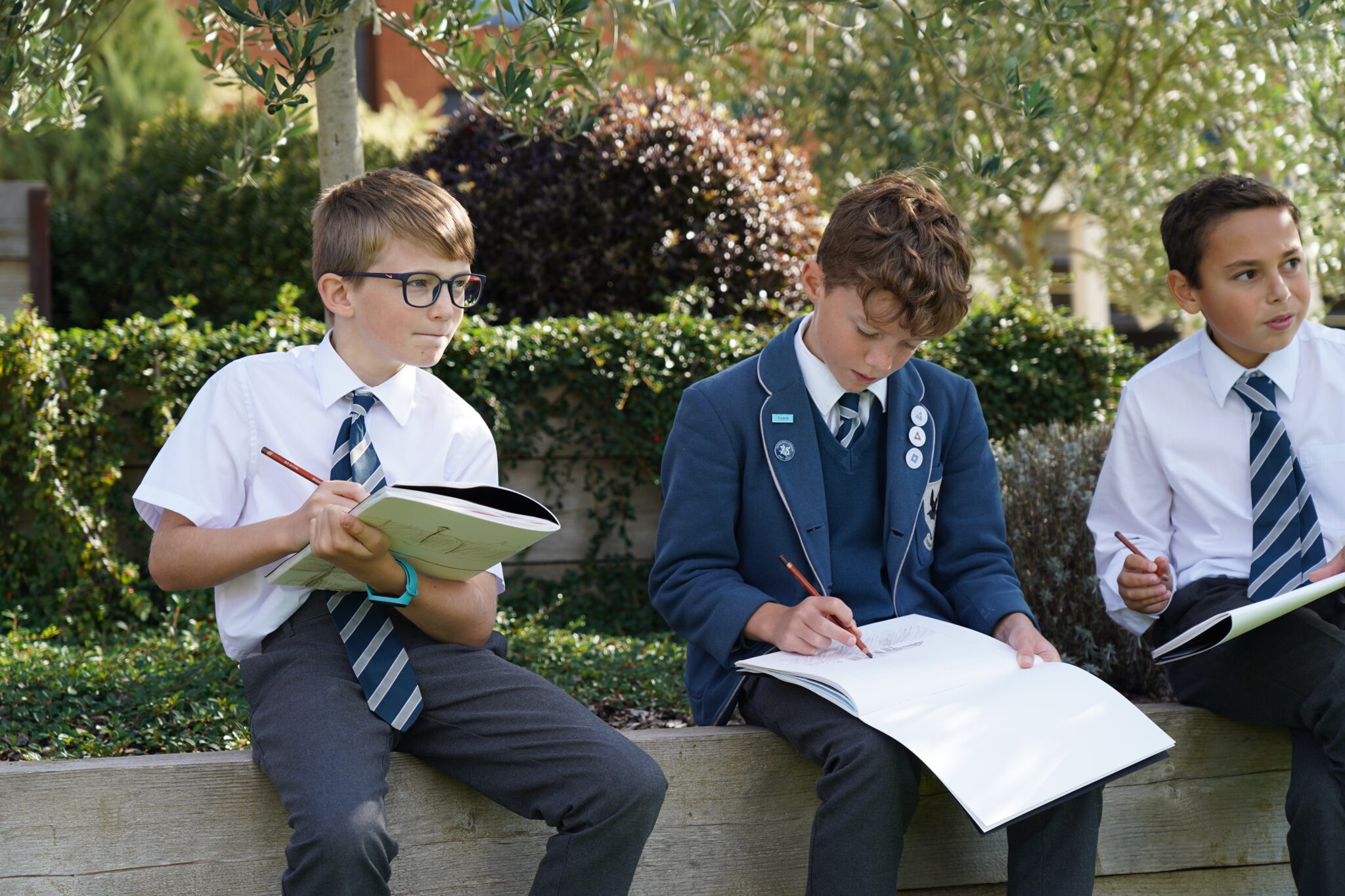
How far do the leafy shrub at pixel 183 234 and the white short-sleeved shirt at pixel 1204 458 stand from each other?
4822 mm

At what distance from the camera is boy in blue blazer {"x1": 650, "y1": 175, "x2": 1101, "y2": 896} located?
2465mm

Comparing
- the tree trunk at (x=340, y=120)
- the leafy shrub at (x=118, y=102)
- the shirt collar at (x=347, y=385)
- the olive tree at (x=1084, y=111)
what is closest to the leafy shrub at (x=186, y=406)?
the tree trunk at (x=340, y=120)

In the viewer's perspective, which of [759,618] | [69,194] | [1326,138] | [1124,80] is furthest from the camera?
[69,194]

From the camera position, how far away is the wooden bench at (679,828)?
2270 millimetres

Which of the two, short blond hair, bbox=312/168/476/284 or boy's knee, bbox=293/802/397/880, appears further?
short blond hair, bbox=312/168/476/284

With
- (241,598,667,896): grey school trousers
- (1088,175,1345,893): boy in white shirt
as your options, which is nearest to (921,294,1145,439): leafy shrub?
(1088,175,1345,893): boy in white shirt

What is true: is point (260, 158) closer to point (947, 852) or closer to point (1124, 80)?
point (947, 852)

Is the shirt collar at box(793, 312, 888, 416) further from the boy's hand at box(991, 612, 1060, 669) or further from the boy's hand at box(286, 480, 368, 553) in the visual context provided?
the boy's hand at box(286, 480, 368, 553)

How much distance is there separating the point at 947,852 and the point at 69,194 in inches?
370

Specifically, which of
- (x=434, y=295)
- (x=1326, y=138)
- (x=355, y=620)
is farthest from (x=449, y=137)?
(x=1326, y=138)

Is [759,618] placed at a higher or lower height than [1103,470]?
lower

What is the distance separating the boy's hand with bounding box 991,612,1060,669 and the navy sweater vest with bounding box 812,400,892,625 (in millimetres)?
236

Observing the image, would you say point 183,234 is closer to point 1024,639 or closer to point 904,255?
point 904,255

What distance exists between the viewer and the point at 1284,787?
281 centimetres
